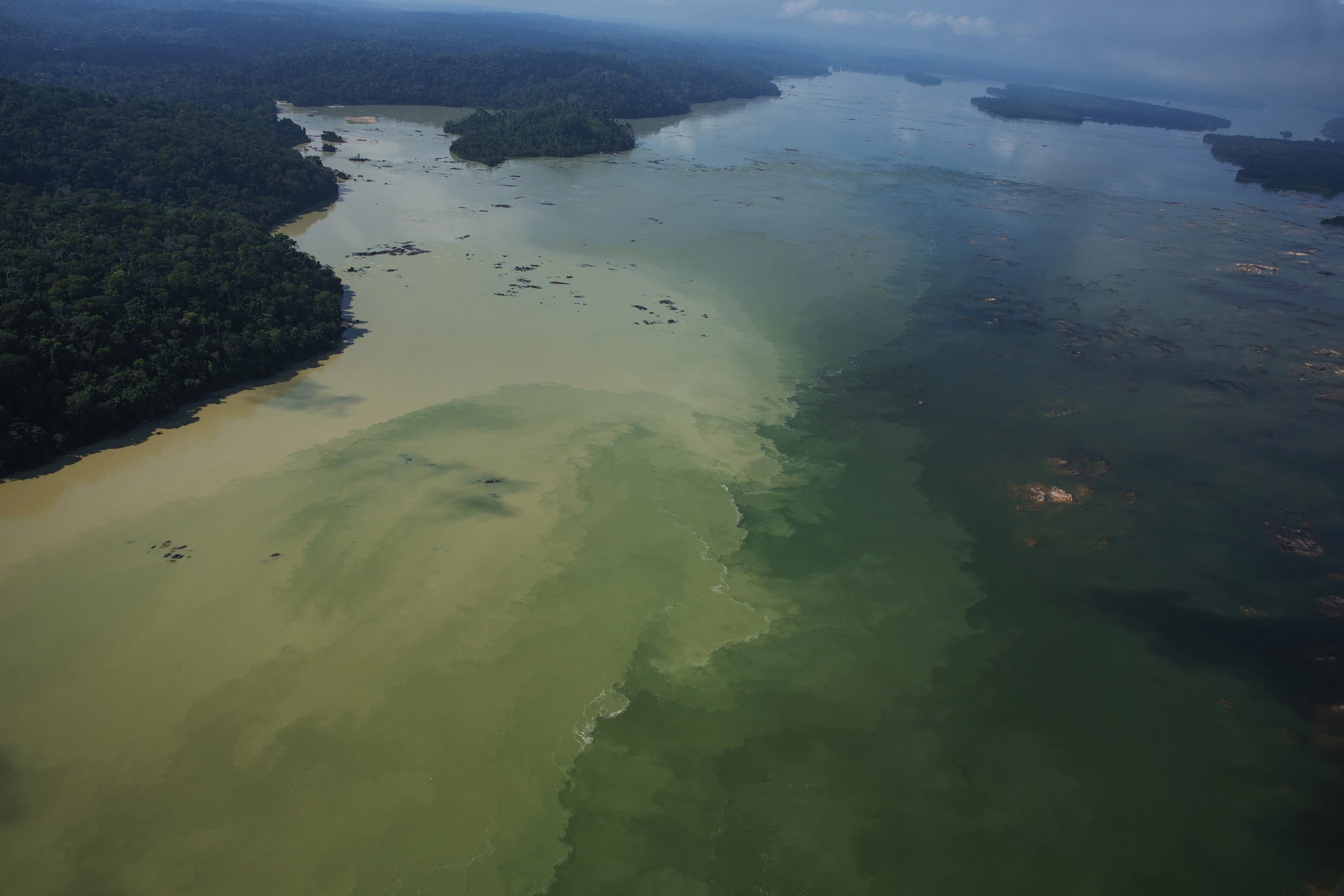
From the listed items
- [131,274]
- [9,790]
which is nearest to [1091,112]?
[131,274]

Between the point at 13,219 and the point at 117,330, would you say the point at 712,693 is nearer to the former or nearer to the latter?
the point at 117,330

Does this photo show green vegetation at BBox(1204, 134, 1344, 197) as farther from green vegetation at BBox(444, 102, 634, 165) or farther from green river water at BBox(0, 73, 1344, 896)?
green vegetation at BBox(444, 102, 634, 165)

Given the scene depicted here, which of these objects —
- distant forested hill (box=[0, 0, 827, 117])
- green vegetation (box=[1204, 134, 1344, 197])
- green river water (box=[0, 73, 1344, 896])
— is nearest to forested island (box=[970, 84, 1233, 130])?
green vegetation (box=[1204, 134, 1344, 197])

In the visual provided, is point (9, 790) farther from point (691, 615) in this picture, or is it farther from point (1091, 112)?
point (1091, 112)

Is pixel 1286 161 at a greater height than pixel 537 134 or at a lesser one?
greater

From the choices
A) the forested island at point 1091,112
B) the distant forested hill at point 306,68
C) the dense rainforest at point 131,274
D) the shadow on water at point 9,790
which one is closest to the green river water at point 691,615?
the shadow on water at point 9,790

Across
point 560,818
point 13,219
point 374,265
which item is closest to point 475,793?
point 560,818

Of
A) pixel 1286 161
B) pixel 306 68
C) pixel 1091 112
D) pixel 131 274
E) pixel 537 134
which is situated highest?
pixel 1091 112
